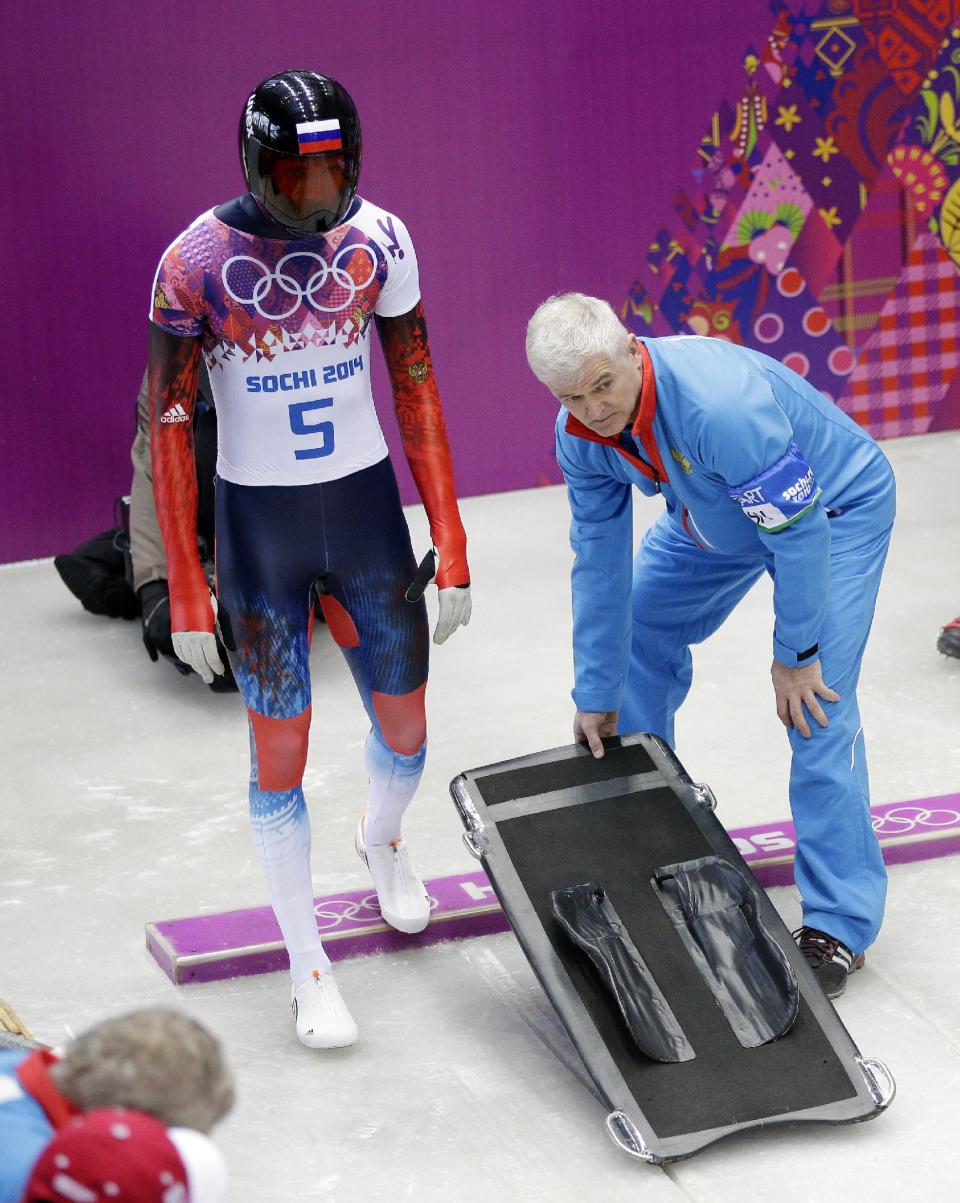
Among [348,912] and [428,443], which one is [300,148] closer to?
[428,443]

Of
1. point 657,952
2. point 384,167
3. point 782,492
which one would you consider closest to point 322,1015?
point 657,952

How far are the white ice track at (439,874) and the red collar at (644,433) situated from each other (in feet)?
3.62

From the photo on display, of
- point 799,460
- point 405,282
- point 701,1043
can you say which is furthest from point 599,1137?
point 405,282

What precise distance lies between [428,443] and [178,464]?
0.50m

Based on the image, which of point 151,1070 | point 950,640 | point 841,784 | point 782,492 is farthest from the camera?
point 950,640

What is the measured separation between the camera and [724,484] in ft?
11.1

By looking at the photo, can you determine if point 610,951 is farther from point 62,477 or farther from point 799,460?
point 62,477

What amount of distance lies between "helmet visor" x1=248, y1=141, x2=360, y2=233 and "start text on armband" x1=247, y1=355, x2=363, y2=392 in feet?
0.85

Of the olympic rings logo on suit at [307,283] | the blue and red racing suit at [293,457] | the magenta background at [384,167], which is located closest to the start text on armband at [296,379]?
the blue and red racing suit at [293,457]

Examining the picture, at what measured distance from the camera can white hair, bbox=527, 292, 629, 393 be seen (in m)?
3.20

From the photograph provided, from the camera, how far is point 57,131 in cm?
667

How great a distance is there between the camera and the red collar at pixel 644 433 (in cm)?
330

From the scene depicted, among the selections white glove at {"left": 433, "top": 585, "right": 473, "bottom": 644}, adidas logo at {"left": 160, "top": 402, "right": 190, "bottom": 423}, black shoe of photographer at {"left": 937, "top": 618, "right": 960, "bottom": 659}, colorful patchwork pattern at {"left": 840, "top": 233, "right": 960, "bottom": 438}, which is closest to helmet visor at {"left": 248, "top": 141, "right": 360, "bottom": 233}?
adidas logo at {"left": 160, "top": 402, "right": 190, "bottom": 423}

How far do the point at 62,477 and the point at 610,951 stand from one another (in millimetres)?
4316
